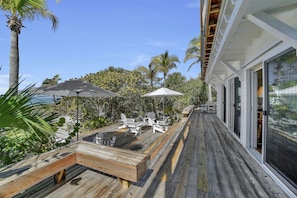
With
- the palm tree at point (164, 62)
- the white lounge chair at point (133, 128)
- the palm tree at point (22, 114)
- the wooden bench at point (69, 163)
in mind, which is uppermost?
the palm tree at point (164, 62)

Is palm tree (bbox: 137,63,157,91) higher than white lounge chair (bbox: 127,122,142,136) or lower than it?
higher

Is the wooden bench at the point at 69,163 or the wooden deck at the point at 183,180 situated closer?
the wooden bench at the point at 69,163

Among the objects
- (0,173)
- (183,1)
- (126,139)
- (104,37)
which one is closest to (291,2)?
(0,173)

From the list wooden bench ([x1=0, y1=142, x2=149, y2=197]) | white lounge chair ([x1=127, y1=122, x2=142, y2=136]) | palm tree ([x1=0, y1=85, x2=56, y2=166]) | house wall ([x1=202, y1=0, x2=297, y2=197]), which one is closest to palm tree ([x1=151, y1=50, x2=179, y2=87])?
white lounge chair ([x1=127, y1=122, x2=142, y2=136])

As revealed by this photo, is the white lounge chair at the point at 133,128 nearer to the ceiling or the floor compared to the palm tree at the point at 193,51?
nearer to the floor

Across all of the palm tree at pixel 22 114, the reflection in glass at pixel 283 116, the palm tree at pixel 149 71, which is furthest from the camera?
the palm tree at pixel 149 71

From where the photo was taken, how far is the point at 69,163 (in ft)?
7.90

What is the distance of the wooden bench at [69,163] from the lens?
5.68 ft

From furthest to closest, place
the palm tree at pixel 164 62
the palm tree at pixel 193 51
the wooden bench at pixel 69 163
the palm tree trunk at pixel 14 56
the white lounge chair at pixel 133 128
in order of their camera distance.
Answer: the palm tree at pixel 193 51, the palm tree at pixel 164 62, the white lounge chair at pixel 133 128, the palm tree trunk at pixel 14 56, the wooden bench at pixel 69 163

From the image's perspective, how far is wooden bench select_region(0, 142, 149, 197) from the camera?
1.73 meters

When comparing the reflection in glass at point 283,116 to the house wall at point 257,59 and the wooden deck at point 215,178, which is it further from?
the wooden deck at point 215,178

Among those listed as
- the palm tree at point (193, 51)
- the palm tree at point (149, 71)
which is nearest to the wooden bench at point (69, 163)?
the palm tree at point (149, 71)

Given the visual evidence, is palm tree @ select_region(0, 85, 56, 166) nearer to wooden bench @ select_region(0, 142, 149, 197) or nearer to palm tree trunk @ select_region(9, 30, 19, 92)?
wooden bench @ select_region(0, 142, 149, 197)

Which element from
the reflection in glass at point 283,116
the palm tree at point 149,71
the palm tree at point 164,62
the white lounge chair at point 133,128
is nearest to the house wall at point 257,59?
the reflection in glass at point 283,116
